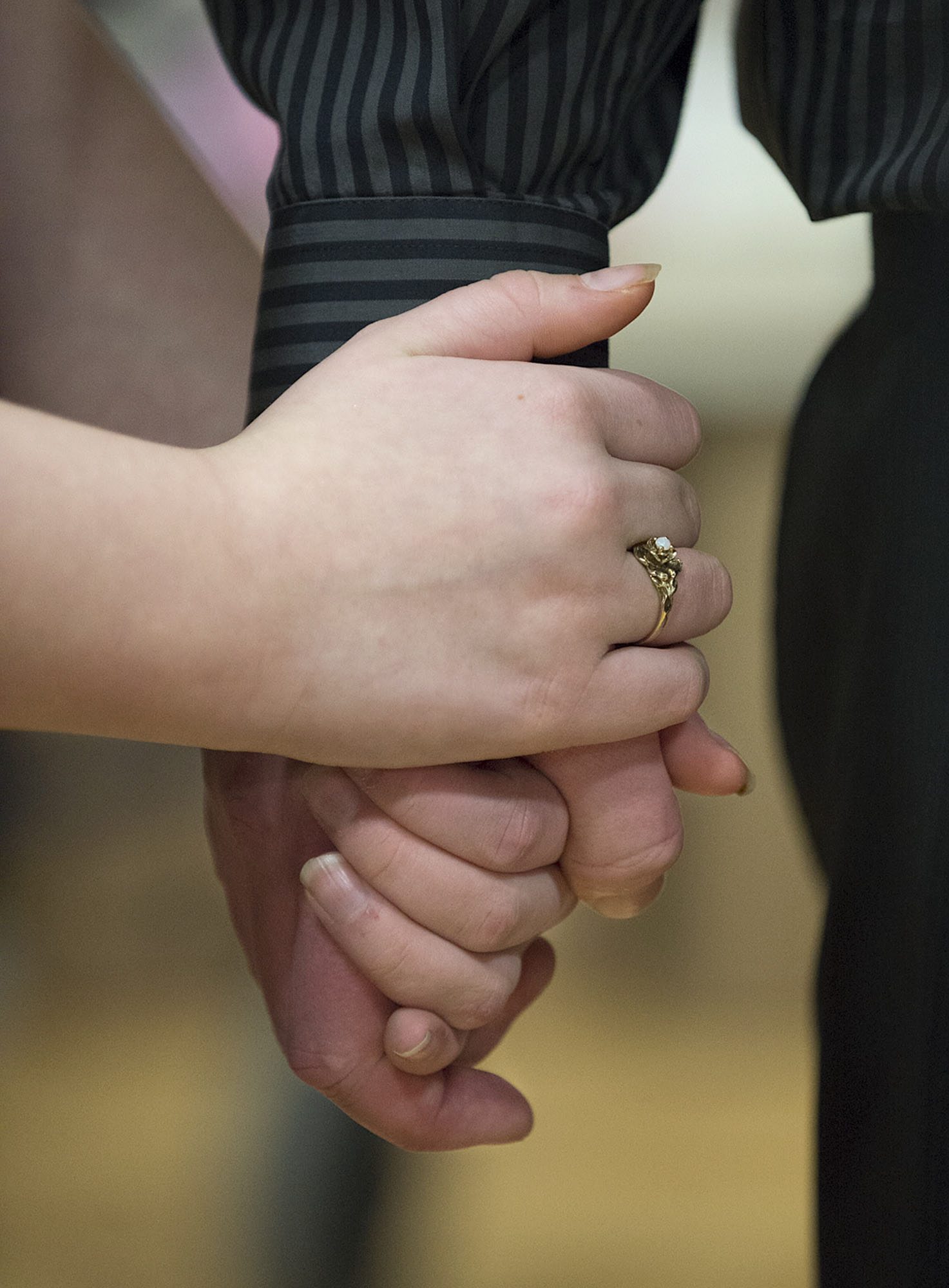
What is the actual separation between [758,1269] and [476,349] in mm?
780

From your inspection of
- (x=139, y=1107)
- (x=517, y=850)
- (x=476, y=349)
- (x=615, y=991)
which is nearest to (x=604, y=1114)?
(x=615, y=991)

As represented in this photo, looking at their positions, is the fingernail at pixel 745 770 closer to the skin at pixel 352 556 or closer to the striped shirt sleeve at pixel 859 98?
the skin at pixel 352 556

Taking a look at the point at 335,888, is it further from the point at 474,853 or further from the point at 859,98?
the point at 859,98

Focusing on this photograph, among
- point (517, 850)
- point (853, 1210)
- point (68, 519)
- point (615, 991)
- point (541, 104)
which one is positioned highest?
point (541, 104)

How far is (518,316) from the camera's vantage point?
1.36ft

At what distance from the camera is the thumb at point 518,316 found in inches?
16.0

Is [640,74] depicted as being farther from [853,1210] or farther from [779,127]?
[853,1210]

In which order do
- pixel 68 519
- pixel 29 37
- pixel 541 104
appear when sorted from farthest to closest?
pixel 29 37
pixel 541 104
pixel 68 519

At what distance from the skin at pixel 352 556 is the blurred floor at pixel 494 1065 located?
1.00 ft

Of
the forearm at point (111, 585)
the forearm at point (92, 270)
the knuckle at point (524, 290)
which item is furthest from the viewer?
the forearm at point (92, 270)

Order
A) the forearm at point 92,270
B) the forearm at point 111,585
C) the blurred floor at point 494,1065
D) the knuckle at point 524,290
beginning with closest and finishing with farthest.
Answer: the forearm at point 111,585, the knuckle at point 524,290, the forearm at point 92,270, the blurred floor at point 494,1065

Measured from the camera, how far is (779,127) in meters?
0.47

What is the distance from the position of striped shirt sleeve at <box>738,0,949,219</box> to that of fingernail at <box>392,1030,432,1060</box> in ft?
1.19

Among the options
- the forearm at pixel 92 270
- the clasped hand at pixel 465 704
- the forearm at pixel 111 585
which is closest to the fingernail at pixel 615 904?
the clasped hand at pixel 465 704
